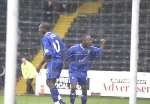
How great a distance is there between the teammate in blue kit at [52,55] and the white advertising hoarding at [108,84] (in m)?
3.21

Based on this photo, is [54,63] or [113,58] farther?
[113,58]

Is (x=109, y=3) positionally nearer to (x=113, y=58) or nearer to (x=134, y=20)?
(x=113, y=58)

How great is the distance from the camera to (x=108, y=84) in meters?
13.4

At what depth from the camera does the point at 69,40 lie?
44.7 feet

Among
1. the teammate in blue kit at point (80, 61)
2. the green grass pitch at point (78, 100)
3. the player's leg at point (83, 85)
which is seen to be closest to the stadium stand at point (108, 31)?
the green grass pitch at point (78, 100)

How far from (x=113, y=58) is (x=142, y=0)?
9.87 feet

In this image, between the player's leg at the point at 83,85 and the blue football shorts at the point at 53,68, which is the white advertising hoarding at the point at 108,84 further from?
the blue football shorts at the point at 53,68

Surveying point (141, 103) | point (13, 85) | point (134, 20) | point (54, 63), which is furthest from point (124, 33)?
point (13, 85)

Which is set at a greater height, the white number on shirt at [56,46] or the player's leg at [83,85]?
the white number on shirt at [56,46]

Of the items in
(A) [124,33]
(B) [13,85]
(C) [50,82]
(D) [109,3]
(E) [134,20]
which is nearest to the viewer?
(B) [13,85]

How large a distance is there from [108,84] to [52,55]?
11.9ft

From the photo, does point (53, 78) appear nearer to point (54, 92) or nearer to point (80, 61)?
point (54, 92)

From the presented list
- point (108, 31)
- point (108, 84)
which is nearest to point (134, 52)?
point (108, 31)

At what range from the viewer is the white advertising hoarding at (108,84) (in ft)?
43.5
